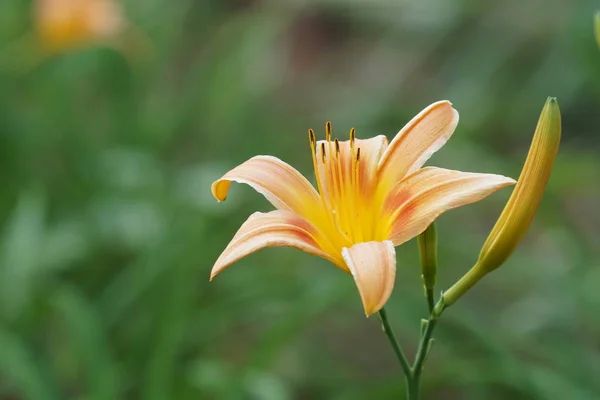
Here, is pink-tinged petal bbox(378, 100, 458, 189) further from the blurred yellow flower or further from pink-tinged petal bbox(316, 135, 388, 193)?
the blurred yellow flower

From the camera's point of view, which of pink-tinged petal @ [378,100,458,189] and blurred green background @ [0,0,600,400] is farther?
blurred green background @ [0,0,600,400]

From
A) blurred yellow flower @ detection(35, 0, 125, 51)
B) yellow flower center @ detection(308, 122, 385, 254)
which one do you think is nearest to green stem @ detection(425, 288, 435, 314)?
yellow flower center @ detection(308, 122, 385, 254)

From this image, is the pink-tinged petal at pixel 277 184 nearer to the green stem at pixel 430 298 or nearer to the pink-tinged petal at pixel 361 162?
the pink-tinged petal at pixel 361 162

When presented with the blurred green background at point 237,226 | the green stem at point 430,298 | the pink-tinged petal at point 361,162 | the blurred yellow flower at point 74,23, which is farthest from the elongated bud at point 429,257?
the blurred yellow flower at point 74,23

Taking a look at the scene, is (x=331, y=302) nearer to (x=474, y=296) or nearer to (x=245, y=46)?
(x=474, y=296)

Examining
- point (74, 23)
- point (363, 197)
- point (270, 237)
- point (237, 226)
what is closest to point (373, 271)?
point (270, 237)

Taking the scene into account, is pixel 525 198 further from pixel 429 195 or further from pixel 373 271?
pixel 373 271
